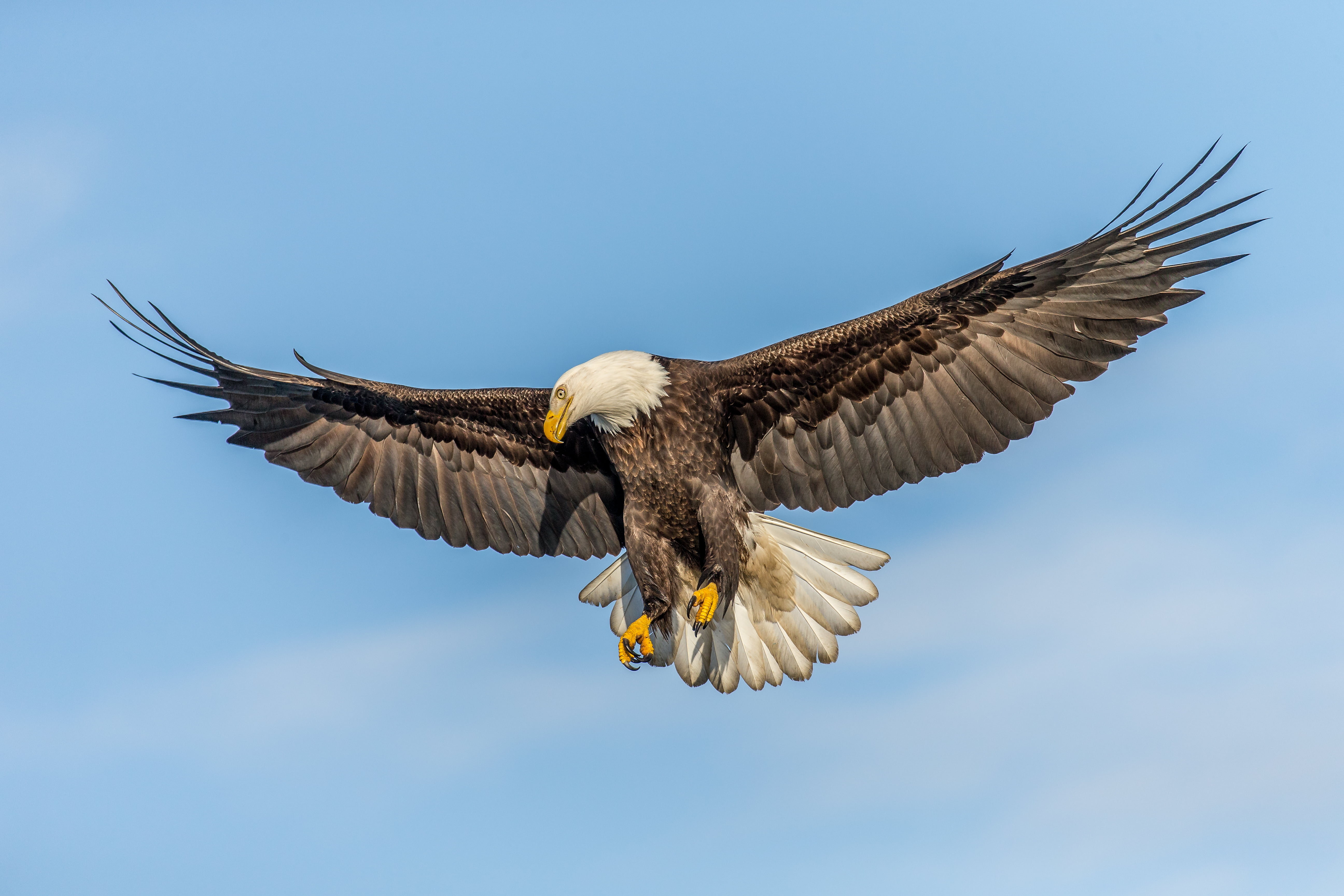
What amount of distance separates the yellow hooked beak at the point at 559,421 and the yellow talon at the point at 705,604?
119 cm

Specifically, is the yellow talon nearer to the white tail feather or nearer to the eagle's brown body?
the eagle's brown body

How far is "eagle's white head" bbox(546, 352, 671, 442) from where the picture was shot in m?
7.65

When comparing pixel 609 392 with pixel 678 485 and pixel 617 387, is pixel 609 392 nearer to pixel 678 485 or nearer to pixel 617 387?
pixel 617 387

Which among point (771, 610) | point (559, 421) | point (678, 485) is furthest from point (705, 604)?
point (559, 421)

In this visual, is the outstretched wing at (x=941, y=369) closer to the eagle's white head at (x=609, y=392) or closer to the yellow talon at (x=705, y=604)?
the eagle's white head at (x=609, y=392)

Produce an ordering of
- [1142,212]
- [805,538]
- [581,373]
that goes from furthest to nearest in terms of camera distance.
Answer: [805,538] < [581,373] < [1142,212]

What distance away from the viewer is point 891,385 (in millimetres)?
7969

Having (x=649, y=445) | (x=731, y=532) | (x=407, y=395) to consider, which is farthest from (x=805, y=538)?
(x=407, y=395)

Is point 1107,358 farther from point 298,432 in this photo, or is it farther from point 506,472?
point 298,432

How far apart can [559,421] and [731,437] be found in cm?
114

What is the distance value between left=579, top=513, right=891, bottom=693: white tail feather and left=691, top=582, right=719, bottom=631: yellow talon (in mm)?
678

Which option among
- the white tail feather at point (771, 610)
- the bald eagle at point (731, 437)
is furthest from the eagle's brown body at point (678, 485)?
the white tail feather at point (771, 610)

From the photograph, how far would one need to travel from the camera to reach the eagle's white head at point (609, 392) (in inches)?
301

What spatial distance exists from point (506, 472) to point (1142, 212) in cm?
421
